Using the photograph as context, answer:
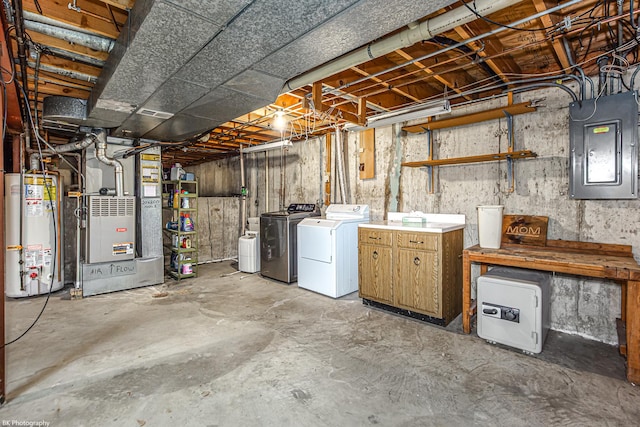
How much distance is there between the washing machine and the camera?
251 centimetres

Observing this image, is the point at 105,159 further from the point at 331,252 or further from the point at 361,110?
the point at 361,110

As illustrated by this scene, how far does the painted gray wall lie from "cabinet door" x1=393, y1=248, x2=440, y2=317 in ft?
2.74

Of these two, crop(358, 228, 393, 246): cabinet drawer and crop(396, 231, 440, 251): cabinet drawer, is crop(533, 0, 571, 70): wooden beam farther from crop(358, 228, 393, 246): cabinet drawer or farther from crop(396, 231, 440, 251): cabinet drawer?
crop(358, 228, 393, 246): cabinet drawer

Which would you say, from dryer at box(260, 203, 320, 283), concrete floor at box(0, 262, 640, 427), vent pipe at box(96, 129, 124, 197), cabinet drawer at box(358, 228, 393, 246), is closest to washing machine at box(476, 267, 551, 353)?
concrete floor at box(0, 262, 640, 427)

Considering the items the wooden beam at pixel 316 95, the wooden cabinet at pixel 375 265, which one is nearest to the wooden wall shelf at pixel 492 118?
the wooden cabinet at pixel 375 265

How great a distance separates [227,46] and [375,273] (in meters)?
2.71

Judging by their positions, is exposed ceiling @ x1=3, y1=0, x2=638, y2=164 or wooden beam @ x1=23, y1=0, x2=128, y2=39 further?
wooden beam @ x1=23, y1=0, x2=128, y2=39

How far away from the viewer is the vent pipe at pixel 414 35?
175 centimetres

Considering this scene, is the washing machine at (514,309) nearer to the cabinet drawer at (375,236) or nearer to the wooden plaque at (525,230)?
the wooden plaque at (525,230)

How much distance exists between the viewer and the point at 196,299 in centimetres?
399

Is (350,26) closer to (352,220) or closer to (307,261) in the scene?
(352,220)

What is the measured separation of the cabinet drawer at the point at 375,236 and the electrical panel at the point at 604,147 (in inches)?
68.5

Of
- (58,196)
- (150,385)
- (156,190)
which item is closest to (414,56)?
(150,385)

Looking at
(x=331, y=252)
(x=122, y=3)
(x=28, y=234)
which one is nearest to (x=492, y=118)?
(x=331, y=252)
